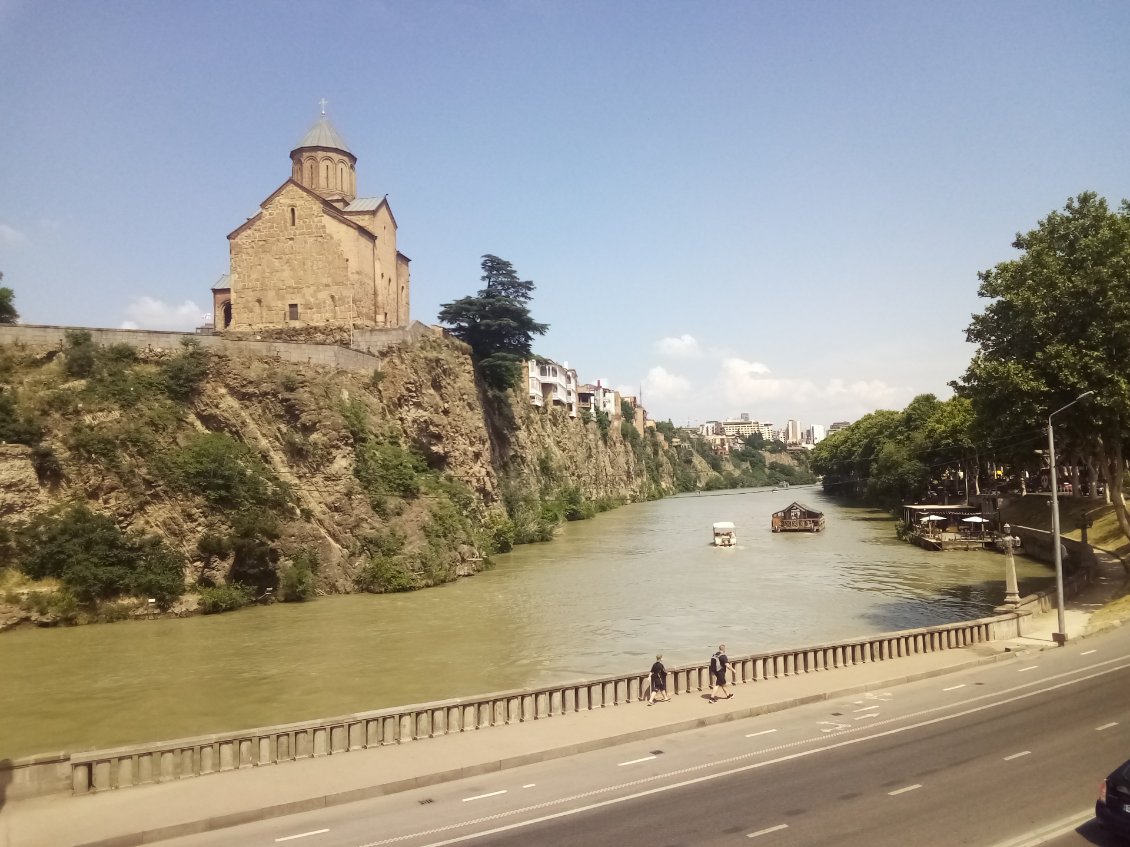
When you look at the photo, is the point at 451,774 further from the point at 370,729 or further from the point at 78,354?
the point at 78,354

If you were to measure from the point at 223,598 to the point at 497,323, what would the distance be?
38.9 metres

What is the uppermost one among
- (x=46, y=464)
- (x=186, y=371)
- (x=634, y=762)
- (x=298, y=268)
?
(x=298, y=268)

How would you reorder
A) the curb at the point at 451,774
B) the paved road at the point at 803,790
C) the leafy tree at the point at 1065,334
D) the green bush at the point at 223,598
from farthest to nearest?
the green bush at the point at 223,598
the leafy tree at the point at 1065,334
the curb at the point at 451,774
the paved road at the point at 803,790

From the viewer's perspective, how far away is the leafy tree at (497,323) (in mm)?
71438

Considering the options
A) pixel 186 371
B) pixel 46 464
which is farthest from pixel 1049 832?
pixel 186 371

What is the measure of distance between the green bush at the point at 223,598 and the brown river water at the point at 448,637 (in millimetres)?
925

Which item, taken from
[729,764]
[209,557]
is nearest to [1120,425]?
[729,764]

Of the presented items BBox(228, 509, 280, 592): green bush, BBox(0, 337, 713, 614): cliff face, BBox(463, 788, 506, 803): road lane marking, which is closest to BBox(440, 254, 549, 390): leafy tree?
BBox(0, 337, 713, 614): cliff face

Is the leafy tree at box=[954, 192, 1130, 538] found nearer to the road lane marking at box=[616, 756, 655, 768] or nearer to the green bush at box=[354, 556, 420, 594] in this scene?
the road lane marking at box=[616, 756, 655, 768]

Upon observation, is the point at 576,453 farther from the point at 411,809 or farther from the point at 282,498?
the point at 411,809

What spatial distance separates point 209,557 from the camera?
38469 millimetres

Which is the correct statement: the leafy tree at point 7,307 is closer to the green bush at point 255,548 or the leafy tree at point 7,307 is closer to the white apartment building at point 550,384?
the green bush at point 255,548

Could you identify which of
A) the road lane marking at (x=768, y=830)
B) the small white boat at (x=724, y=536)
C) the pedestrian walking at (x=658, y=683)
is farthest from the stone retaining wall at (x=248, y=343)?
the road lane marking at (x=768, y=830)

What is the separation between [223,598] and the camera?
122 ft
